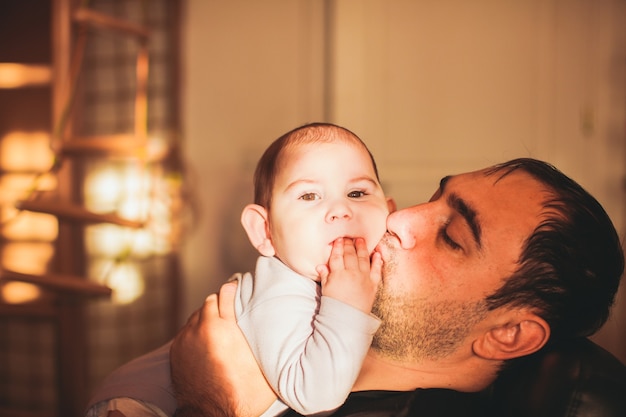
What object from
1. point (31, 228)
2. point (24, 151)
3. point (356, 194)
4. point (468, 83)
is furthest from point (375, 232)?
point (24, 151)

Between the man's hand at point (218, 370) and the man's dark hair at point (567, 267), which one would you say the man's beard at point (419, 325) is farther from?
the man's hand at point (218, 370)

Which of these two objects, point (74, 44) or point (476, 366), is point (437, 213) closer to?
point (476, 366)

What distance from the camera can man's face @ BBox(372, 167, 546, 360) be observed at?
89cm

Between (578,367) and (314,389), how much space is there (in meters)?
0.41

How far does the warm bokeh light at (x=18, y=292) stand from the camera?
2.94 metres

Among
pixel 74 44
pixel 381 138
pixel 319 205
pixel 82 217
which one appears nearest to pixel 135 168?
pixel 74 44

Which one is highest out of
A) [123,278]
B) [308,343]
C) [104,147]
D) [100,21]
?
[100,21]

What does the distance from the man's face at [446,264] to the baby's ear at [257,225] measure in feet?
0.70

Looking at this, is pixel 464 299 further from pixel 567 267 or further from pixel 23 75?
pixel 23 75

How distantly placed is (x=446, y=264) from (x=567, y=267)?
20 cm

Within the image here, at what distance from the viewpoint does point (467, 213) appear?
0.93m

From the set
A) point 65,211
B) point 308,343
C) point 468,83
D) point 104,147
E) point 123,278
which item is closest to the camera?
point 308,343

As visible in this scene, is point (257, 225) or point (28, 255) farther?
point (28, 255)

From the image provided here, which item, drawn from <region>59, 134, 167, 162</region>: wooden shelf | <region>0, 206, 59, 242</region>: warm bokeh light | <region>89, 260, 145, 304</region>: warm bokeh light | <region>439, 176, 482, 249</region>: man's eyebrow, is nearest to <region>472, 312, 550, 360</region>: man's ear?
<region>439, 176, 482, 249</region>: man's eyebrow
